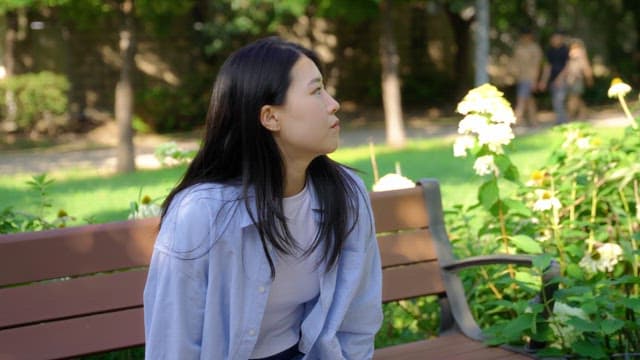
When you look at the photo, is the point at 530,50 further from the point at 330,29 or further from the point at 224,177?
the point at 224,177

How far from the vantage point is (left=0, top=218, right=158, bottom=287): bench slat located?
3.02 metres

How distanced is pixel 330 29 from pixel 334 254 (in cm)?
2285

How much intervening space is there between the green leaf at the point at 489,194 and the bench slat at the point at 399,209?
13.9 inches

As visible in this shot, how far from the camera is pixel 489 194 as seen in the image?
13.6ft

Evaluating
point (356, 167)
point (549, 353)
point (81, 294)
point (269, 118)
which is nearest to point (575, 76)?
point (356, 167)

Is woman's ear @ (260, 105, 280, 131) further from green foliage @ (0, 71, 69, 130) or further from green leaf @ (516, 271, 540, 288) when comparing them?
green foliage @ (0, 71, 69, 130)

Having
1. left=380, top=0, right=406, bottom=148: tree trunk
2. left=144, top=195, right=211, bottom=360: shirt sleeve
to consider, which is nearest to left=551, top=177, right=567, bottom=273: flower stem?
left=144, top=195, right=211, bottom=360: shirt sleeve

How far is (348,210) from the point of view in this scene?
8.95 feet

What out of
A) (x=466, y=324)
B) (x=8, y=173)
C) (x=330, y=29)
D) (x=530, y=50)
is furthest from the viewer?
(x=330, y=29)

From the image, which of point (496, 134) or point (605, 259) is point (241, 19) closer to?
point (496, 134)

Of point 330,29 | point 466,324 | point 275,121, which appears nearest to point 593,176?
point 466,324

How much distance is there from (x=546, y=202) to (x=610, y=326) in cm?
82

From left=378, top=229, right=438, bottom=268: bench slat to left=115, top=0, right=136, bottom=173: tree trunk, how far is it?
10773mm

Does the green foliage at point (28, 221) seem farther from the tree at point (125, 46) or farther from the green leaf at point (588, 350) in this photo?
the tree at point (125, 46)
